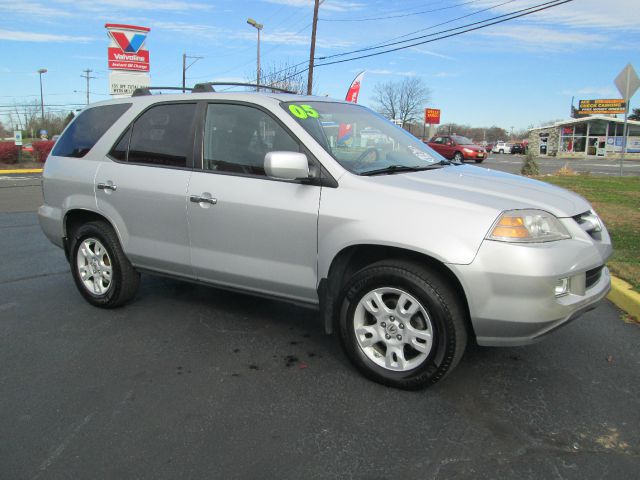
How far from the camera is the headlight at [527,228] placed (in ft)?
9.62

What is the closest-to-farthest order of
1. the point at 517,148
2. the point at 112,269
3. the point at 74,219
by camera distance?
the point at 112,269, the point at 74,219, the point at 517,148

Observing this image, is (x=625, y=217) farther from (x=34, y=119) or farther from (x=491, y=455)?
(x=34, y=119)

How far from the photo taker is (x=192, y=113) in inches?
164

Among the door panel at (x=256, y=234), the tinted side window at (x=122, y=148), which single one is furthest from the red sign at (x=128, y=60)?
the door panel at (x=256, y=234)

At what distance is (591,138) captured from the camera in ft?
160

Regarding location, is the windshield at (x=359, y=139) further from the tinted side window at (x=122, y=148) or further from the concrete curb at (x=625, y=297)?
the concrete curb at (x=625, y=297)

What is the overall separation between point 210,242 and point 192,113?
1.04 meters

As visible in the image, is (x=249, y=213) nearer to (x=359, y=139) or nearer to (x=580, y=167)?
(x=359, y=139)

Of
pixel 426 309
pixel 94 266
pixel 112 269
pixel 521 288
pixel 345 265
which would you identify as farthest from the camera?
pixel 94 266

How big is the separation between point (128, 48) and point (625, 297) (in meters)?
14.7

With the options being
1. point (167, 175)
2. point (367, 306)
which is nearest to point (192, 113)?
point (167, 175)

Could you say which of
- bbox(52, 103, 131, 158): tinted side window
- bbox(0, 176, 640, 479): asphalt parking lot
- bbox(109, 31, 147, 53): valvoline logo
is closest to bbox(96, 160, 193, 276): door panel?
bbox(52, 103, 131, 158): tinted side window

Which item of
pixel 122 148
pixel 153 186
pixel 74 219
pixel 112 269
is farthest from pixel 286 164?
pixel 74 219

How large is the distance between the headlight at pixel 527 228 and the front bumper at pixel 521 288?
4cm
